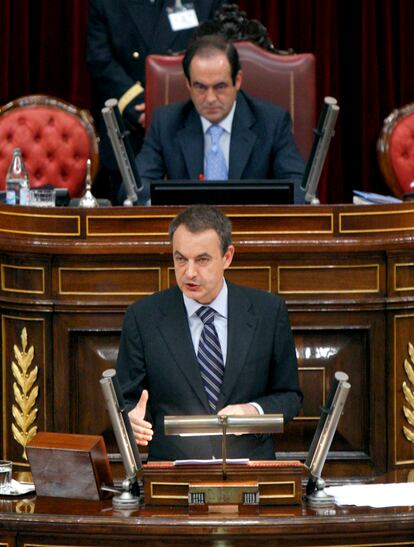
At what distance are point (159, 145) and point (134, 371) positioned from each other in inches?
87.9

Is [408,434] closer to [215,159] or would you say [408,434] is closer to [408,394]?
[408,394]

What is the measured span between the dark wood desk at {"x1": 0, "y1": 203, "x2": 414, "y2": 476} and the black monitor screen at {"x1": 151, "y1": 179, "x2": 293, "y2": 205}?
0.06 metres

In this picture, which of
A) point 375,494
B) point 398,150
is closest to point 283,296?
point 375,494

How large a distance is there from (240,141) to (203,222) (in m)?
2.08

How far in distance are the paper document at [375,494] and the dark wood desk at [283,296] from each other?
1719 mm

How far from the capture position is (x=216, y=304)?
4.85 m

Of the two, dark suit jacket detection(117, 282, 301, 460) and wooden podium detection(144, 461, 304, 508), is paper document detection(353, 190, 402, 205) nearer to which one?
dark suit jacket detection(117, 282, 301, 460)

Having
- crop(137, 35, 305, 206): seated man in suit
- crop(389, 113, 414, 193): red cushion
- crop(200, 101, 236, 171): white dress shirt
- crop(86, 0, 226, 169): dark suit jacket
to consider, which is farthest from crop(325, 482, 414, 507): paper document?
crop(86, 0, 226, 169): dark suit jacket

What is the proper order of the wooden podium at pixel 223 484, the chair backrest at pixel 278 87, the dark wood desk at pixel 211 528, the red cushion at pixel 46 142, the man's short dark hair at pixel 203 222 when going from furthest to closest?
the red cushion at pixel 46 142 → the chair backrest at pixel 278 87 → the man's short dark hair at pixel 203 222 → the wooden podium at pixel 223 484 → the dark wood desk at pixel 211 528

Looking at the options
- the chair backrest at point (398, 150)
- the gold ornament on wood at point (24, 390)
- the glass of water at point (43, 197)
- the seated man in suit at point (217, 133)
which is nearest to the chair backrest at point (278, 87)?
the seated man in suit at point (217, 133)

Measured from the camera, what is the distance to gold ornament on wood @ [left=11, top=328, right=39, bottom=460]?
19.7 ft

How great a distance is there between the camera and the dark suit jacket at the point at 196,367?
475 centimetres

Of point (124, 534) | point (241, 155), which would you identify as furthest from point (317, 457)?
point (241, 155)

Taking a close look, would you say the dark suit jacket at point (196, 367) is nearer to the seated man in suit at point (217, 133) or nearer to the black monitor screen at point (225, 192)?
the black monitor screen at point (225, 192)
